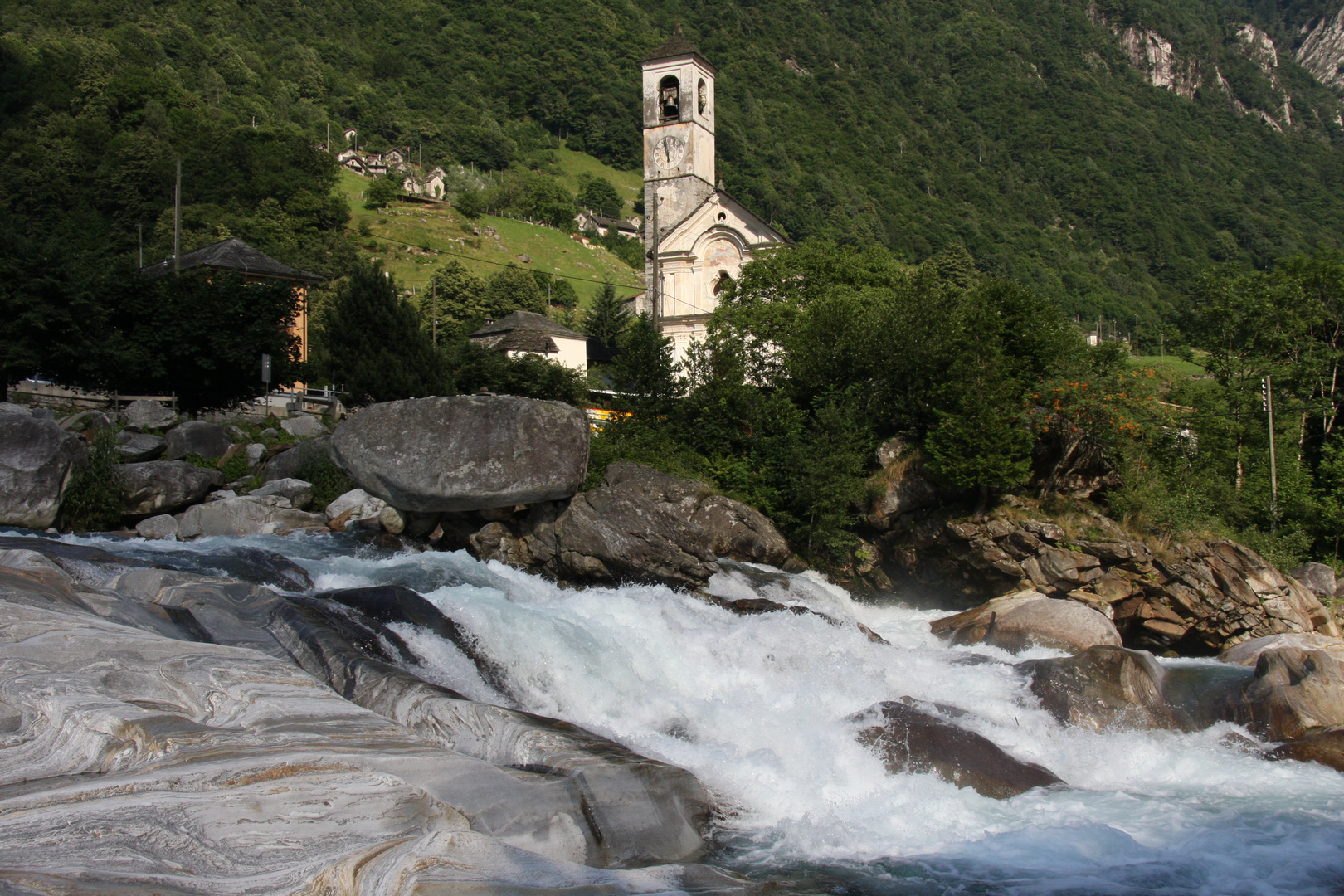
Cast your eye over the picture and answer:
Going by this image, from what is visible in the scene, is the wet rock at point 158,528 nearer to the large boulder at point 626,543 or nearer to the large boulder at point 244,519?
the large boulder at point 244,519

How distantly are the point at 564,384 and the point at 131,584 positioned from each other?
2638 centimetres

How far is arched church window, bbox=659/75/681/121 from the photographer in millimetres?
48906

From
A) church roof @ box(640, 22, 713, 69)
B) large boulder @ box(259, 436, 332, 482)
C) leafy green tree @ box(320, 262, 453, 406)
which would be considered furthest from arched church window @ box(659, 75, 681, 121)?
large boulder @ box(259, 436, 332, 482)

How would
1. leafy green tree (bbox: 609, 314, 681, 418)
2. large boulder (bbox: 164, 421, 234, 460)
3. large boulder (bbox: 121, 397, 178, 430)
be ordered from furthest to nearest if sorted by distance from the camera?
leafy green tree (bbox: 609, 314, 681, 418)
large boulder (bbox: 121, 397, 178, 430)
large boulder (bbox: 164, 421, 234, 460)

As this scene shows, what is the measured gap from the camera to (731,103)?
144 meters

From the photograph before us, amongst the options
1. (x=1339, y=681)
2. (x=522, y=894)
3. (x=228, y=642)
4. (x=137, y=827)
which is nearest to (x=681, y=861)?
(x=522, y=894)

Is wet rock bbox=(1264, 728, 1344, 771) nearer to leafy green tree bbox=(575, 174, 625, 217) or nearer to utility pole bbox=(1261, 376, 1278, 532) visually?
utility pole bbox=(1261, 376, 1278, 532)

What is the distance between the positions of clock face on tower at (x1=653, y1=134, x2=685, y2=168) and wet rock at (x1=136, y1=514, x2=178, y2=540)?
35.2 metres

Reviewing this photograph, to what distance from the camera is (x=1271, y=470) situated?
2339 centimetres

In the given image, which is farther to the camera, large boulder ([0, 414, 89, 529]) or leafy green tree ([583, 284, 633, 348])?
leafy green tree ([583, 284, 633, 348])

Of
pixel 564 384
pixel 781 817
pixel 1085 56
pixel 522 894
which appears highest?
pixel 1085 56

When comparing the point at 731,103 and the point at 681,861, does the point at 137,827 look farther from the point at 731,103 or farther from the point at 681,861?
the point at 731,103

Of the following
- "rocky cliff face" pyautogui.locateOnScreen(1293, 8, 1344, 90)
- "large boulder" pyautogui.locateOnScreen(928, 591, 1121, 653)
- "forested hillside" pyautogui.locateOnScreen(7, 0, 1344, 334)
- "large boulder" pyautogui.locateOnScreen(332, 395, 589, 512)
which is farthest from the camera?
"rocky cliff face" pyautogui.locateOnScreen(1293, 8, 1344, 90)

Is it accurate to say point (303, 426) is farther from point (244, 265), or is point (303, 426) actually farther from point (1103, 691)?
point (1103, 691)
